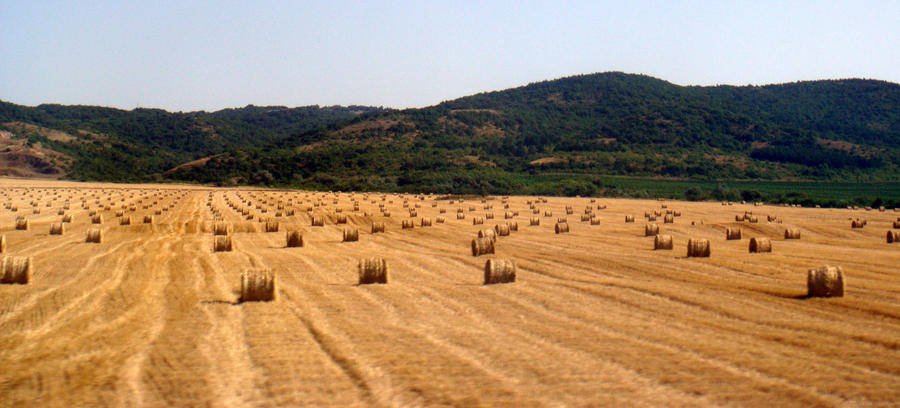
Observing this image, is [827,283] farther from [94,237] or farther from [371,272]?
[94,237]

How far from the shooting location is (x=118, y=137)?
5733 inches

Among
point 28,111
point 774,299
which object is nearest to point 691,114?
point 774,299

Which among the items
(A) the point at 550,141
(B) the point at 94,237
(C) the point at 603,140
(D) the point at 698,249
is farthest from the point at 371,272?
(A) the point at 550,141

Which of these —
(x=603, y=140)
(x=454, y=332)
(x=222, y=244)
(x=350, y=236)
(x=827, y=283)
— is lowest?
(x=454, y=332)

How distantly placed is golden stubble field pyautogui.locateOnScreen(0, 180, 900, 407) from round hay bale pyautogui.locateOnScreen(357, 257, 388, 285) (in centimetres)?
30

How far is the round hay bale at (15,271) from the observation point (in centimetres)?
1408

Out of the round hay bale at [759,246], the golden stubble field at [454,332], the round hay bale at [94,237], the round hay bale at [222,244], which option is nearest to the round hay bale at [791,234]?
the golden stubble field at [454,332]

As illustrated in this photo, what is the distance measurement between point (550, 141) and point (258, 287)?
4247 inches

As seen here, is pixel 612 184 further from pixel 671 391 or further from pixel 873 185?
pixel 671 391

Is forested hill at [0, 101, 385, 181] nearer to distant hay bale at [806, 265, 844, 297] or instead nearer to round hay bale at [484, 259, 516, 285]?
round hay bale at [484, 259, 516, 285]

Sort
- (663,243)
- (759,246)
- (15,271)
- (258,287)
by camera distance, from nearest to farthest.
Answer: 1. (258,287)
2. (15,271)
3. (759,246)
4. (663,243)

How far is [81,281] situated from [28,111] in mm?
161549

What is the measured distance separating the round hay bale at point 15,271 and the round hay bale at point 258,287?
4997 millimetres

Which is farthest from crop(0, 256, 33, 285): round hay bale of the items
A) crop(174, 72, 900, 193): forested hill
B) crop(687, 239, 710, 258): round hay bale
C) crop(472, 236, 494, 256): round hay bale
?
crop(174, 72, 900, 193): forested hill
